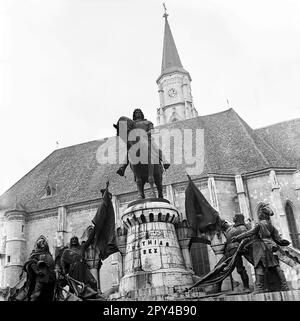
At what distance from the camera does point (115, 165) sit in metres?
28.0

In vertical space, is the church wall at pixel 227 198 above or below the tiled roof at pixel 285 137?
below

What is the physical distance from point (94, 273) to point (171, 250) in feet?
7.01

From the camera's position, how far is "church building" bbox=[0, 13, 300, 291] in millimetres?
21203

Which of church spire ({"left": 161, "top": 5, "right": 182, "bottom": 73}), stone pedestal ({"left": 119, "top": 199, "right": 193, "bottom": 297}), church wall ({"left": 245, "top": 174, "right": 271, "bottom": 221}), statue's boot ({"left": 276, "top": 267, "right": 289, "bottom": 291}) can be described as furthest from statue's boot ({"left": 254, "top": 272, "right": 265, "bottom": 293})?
church spire ({"left": 161, "top": 5, "right": 182, "bottom": 73})

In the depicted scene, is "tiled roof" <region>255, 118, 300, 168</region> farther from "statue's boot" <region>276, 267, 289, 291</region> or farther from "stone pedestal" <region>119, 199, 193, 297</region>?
"statue's boot" <region>276, 267, 289, 291</region>

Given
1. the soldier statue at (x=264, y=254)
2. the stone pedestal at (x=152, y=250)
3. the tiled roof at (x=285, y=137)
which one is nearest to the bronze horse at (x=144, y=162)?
the stone pedestal at (x=152, y=250)

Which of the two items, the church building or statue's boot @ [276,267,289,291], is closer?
statue's boot @ [276,267,289,291]

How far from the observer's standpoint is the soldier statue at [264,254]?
6348mm

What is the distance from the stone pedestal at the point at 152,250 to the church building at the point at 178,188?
11.0 metres

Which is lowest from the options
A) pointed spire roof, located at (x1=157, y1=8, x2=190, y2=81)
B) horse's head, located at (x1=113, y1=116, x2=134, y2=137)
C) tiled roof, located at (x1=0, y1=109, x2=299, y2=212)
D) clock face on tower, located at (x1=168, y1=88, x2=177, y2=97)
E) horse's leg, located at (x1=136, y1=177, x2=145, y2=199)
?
horse's leg, located at (x1=136, y1=177, x2=145, y2=199)

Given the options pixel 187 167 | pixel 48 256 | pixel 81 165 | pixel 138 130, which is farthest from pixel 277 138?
pixel 48 256

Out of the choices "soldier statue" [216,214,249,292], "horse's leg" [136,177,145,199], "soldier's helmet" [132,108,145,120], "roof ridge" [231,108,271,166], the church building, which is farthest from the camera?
"roof ridge" [231,108,271,166]

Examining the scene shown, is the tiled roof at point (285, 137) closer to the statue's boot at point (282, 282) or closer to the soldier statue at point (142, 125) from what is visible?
the soldier statue at point (142, 125)

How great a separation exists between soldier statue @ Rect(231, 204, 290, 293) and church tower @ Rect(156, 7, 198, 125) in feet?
126
